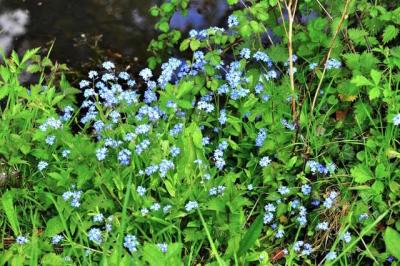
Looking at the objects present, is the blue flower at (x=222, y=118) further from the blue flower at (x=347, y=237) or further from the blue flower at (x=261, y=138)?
the blue flower at (x=347, y=237)

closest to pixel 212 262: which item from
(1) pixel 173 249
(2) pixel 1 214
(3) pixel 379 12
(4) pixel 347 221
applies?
(1) pixel 173 249

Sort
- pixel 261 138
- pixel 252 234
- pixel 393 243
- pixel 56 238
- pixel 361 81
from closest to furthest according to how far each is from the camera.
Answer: pixel 252 234, pixel 393 243, pixel 56 238, pixel 361 81, pixel 261 138

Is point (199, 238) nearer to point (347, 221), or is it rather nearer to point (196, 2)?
point (347, 221)

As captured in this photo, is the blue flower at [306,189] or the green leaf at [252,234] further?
the blue flower at [306,189]

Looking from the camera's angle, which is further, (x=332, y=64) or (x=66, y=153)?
(x=332, y=64)

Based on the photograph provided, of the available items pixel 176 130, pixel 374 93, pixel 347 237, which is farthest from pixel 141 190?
pixel 374 93

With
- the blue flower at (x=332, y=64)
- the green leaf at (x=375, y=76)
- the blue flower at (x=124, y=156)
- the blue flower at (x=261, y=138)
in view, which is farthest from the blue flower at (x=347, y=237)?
the blue flower at (x=124, y=156)

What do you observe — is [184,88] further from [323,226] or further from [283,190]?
[323,226]
